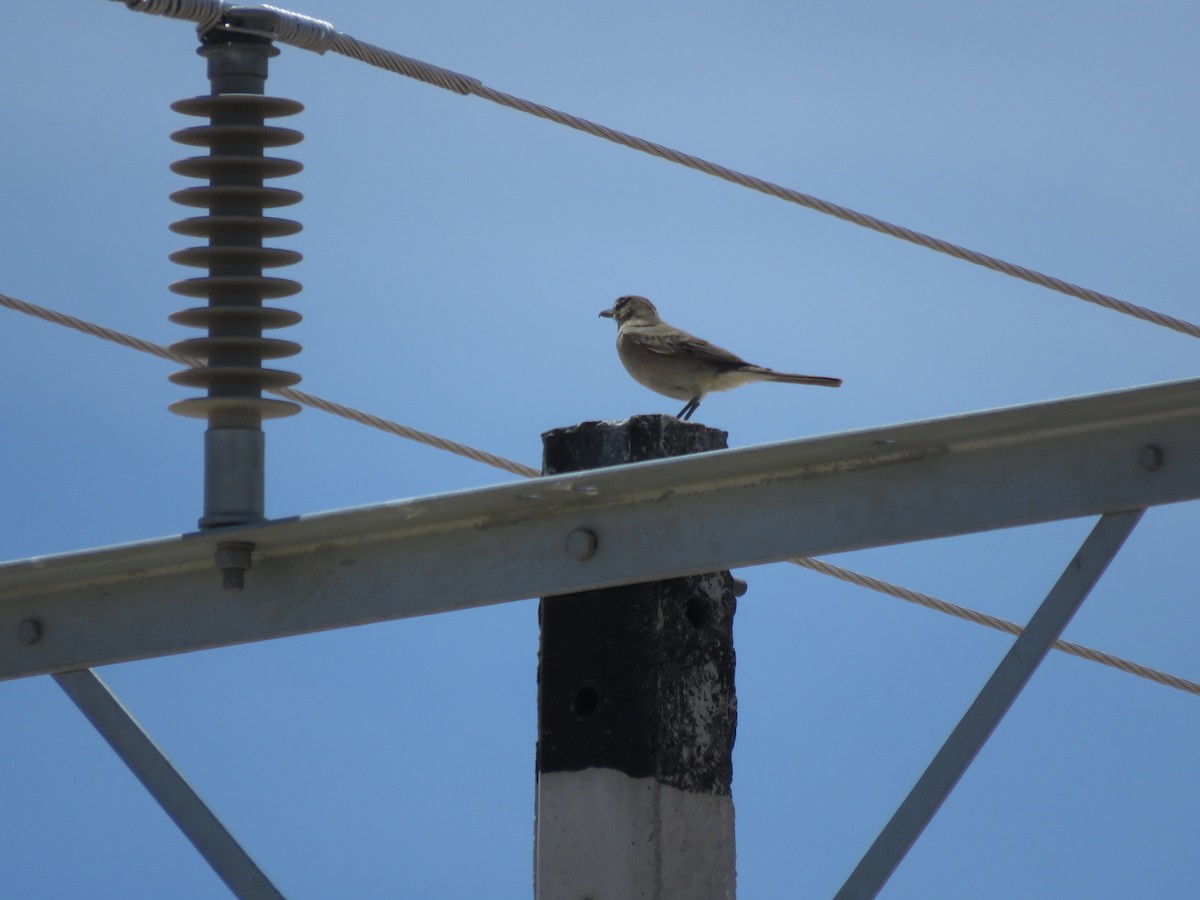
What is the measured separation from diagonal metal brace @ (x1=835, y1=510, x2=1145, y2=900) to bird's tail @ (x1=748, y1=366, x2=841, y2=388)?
136 inches

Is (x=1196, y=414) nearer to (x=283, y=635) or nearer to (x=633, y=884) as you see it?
(x=633, y=884)

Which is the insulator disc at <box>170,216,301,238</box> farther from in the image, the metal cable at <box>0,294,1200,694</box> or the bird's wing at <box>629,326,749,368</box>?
the bird's wing at <box>629,326,749,368</box>

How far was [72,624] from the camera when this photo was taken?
4.77 meters

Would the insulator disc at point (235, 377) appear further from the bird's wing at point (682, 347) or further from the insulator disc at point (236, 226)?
the bird's wing at point (682, 347)

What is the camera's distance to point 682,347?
28.6 feet

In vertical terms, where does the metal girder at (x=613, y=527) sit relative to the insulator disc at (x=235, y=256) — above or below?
below

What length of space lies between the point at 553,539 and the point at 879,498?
811mm

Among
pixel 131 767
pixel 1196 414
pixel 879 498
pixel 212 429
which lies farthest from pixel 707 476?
pixel 131 767

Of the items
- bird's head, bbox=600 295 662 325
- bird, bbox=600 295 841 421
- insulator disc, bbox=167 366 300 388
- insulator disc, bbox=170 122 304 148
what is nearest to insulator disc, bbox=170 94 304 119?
insulator disc, bbox=170 122 304 148

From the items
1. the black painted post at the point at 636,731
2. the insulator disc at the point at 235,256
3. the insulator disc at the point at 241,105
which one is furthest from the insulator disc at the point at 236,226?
the black painted post at the point at 636,731

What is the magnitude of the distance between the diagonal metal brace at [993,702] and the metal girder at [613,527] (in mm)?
89

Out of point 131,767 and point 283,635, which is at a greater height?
point 283,635

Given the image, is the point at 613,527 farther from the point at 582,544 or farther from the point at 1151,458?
the point at 1151,458

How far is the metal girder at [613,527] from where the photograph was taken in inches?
145
